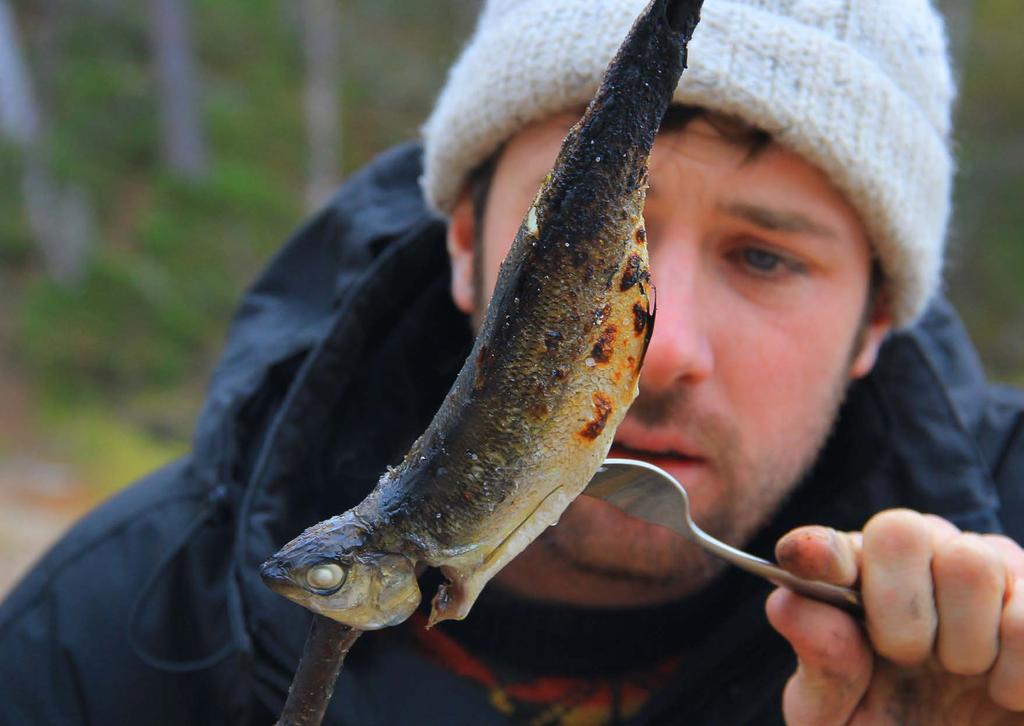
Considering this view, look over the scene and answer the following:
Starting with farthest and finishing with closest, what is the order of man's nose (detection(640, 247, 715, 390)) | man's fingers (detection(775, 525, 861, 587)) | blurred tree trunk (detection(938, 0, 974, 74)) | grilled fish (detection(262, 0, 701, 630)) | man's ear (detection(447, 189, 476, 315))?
blurred tree trunk (detection(938, 0, 974, 74)), man's ear (detection(447, 189, 476, 315)), man's nose (detection(640, 247, 715, 390)), man's fingers (detection(775, 525, 861, 587)), grilled fish (detection(262, 0, 701, 630))

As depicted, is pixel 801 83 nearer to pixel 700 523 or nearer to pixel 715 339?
pixel 715 339

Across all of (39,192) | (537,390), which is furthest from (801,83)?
(39,192)

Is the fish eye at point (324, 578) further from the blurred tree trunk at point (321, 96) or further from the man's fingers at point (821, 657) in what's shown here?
the blurred tree trunk at point (321, 96)

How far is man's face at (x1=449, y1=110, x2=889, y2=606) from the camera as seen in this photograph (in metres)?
2.02

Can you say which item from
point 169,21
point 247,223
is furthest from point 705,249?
point 169,21

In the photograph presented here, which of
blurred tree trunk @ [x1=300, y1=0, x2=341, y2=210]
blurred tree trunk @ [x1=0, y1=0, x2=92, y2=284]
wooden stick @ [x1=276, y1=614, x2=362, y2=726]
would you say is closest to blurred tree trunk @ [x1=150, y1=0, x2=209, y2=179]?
blurred tree trunk @ [x1=0, y1=0, x2=92, y2=284]

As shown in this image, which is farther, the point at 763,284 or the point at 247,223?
the point at 247,223

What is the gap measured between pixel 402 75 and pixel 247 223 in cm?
965

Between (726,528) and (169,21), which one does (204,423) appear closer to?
(726,528)

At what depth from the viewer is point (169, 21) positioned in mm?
16766

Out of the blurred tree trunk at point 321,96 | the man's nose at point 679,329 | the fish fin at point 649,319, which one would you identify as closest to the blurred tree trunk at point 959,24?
the blurred tree trunk at point 321,96

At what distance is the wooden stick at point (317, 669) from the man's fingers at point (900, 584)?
925mm

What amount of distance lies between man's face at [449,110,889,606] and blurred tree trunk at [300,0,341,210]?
1931 cm

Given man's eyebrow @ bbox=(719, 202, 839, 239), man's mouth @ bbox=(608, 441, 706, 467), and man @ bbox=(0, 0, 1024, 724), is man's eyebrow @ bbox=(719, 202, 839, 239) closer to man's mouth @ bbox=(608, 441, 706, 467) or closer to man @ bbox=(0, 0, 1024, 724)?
man @ bbox=(0, 0, 1024, 724)
